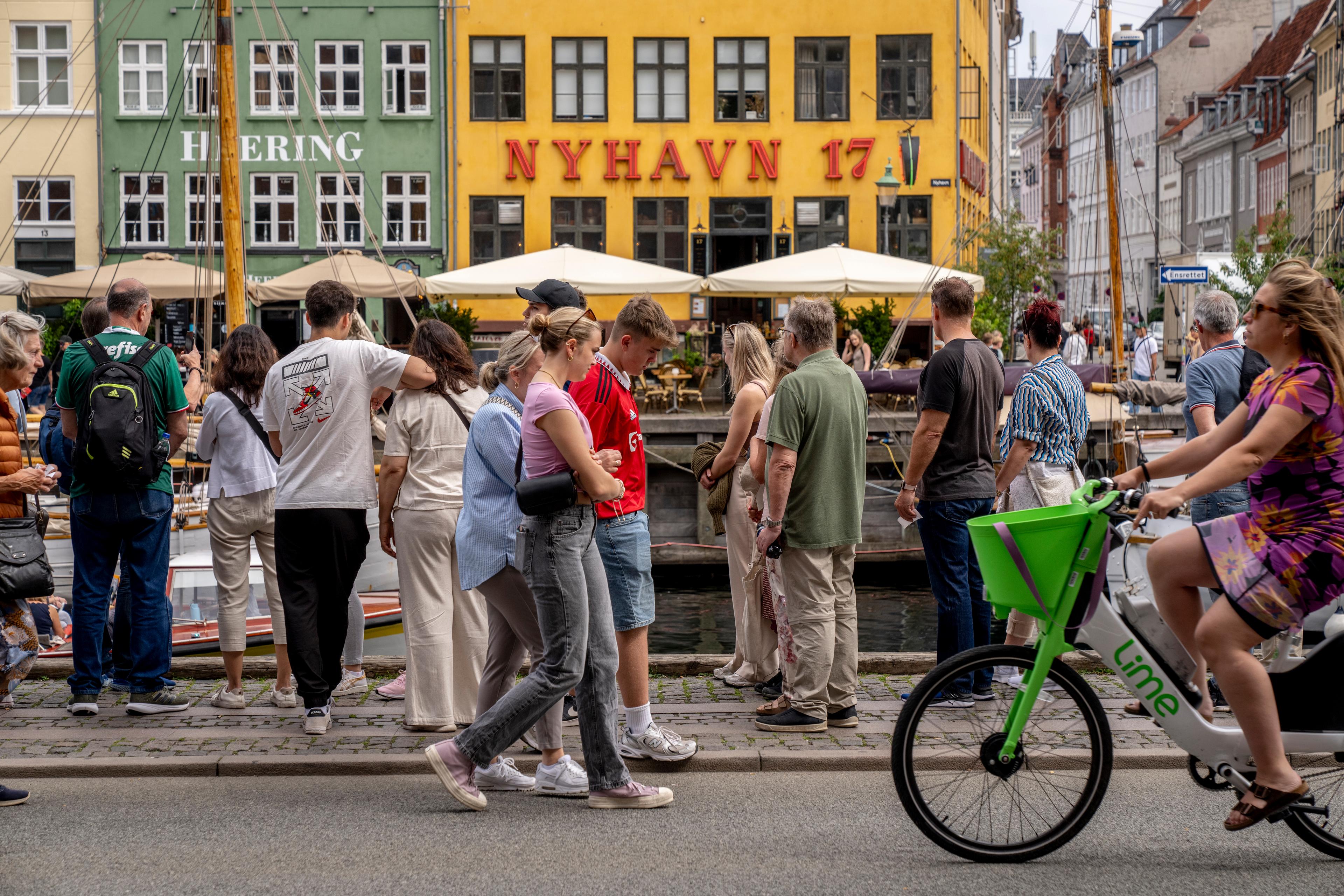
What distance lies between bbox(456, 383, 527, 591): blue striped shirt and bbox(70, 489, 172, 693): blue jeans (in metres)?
2.29

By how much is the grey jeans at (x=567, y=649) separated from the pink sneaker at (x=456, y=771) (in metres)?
0.04

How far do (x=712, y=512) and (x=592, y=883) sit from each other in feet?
11.6

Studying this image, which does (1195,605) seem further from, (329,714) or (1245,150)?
(1245,150)

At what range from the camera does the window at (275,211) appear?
37438mm

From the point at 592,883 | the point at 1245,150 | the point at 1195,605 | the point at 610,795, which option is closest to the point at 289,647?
the point at 610,795

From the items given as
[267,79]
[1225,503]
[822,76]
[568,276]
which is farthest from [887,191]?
[1225,503]

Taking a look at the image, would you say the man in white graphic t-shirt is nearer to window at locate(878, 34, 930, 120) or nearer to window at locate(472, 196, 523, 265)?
window at locate(472, 196, 523, 265)

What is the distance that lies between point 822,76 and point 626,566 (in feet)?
108

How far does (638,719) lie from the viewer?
661cm

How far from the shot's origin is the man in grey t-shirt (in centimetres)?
746

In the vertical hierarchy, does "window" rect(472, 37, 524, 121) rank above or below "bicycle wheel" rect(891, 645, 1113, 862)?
above

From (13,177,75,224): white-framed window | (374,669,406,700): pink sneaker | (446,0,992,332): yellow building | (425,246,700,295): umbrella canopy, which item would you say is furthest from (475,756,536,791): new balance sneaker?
(13,177,75,224): white-framed window

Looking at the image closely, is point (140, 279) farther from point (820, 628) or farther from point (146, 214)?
point (820, 628)

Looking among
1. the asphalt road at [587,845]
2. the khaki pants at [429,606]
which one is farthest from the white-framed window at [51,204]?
the asphalt road at [587,845]
